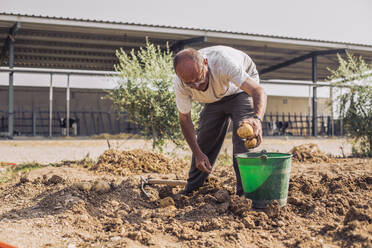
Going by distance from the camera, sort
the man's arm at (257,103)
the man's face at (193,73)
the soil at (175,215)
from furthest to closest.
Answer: the man's face at (193,73) < the man's arm at (257,103) < the soil at (175,215)

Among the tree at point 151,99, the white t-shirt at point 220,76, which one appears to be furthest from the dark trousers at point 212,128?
the tree at point 151,99

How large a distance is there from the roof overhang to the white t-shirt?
7.90 metres

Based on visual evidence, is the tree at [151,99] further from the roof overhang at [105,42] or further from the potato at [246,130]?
the roof overhang at [105,42]

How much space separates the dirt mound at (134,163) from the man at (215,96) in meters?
1.46

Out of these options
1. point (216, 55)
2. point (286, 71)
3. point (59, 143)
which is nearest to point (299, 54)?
point (286, 71)

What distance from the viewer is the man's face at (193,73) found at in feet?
9.33

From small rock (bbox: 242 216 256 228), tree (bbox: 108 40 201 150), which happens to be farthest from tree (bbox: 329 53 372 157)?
small rock (bbox: 242 216 256 228)

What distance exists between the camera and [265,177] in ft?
9.71

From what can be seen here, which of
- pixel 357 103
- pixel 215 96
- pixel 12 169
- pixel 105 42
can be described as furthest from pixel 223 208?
pixel 105 42

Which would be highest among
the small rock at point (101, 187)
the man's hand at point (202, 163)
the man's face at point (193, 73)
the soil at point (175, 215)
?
the man's face at point (193, 73)

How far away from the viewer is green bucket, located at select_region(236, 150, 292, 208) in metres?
2.92

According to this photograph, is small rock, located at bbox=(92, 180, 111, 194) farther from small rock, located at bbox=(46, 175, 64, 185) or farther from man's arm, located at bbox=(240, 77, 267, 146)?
man's arm, located at bbox=(240, 77, 267, 146)

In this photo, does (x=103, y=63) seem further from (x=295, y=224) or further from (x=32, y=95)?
(x=295, y=224)

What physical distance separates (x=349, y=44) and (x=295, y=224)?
12.6 m
